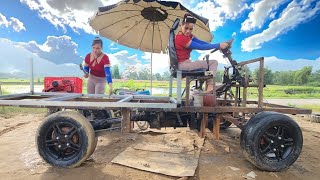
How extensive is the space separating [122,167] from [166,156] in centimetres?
83

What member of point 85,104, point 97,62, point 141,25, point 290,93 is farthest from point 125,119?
point 290,93

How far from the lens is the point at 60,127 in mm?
3887

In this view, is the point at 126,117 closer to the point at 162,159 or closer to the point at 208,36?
the point at 162,159

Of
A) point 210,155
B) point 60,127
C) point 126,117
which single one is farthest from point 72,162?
point 210,155


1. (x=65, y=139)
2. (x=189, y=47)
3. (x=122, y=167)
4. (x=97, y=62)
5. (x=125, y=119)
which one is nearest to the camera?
(x=65, y=139)

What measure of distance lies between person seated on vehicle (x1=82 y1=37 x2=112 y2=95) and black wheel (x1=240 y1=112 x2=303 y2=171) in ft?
9.17

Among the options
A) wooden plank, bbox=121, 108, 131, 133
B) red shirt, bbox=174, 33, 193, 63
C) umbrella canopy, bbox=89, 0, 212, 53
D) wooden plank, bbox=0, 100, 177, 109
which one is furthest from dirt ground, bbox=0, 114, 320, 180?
umbrella canopy, bbox=89, 0, 212, 53

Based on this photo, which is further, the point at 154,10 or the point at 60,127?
the point at 154,10

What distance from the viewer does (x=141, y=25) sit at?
7.38m

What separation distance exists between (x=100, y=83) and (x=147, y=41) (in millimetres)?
2441

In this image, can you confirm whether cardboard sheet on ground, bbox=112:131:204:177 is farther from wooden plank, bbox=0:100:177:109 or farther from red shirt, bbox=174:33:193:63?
red shirt, bbox=174:33:193:63

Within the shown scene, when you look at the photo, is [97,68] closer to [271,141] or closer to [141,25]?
[141,25]

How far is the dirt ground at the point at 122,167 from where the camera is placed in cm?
371

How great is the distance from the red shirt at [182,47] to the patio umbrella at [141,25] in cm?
170
